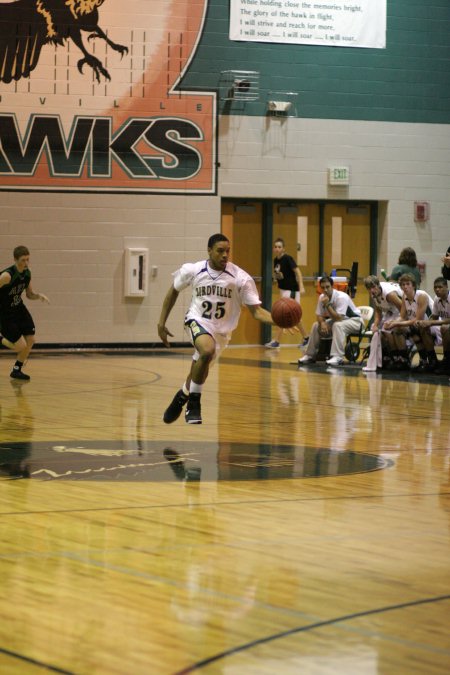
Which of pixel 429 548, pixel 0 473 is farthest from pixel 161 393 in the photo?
pixel 429 548

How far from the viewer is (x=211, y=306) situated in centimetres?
984

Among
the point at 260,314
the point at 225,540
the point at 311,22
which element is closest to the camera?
the point at 225,540

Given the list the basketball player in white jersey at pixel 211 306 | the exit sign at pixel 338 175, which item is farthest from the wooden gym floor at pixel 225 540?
the exit sign at pixel 338 175

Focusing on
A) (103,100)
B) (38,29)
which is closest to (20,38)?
(38,29)

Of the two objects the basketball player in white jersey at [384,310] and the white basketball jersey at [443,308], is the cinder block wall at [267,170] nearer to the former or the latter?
the basketball player in white jersey at [384,310]

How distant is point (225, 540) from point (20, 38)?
14522 millimetres

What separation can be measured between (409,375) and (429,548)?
9.91 meters

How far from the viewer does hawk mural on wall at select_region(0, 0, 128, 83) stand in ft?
61.3

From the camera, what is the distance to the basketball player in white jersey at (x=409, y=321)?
1527cm

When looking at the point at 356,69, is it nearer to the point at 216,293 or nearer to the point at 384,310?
the point at 384,310

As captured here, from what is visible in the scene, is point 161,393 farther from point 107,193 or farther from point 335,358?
point 107,193

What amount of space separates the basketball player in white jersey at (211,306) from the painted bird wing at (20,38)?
998 cm

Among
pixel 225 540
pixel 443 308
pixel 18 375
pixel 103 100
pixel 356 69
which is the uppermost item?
pixel 356 69

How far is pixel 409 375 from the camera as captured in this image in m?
15.5
